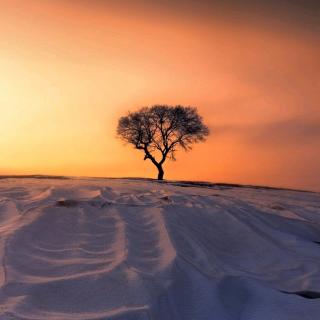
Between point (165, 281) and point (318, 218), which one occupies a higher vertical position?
point (318, 218)

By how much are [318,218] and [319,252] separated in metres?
2.17

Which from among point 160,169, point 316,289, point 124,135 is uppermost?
point 124,135

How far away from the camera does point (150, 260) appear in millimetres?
3586

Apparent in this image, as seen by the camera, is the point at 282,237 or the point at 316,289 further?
the point at 282,237

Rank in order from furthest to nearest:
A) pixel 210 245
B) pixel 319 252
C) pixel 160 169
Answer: pixel 160 169 < pixel 319 252 < pixel 210 245

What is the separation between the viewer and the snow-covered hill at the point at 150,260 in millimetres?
2722

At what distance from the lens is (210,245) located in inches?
177

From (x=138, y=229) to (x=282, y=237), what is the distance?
1.83m

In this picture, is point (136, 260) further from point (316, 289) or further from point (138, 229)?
point (316, 289)

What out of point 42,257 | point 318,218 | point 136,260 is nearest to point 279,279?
point 136,260

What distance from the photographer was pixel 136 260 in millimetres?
3555

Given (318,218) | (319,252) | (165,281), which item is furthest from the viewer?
(318,218)

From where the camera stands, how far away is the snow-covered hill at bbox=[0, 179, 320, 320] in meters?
2.72

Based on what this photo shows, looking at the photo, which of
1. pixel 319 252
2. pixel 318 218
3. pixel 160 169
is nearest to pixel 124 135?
pixel 160 169
